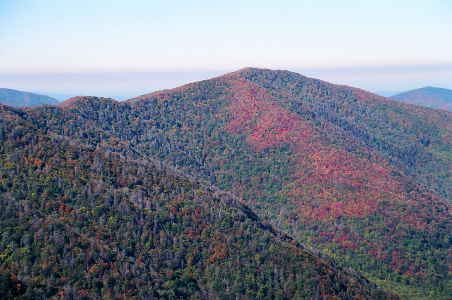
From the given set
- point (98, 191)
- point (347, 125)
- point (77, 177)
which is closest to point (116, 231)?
point (98, 191)

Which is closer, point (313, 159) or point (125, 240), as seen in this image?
point (125, 240)

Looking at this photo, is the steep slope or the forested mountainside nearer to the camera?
the steep slope

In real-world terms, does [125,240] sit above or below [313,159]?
below

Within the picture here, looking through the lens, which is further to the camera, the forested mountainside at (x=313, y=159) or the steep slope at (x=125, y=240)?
the forested mountainside at (x=313, y=159)

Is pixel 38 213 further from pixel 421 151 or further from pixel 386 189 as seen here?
pixel 421 151
